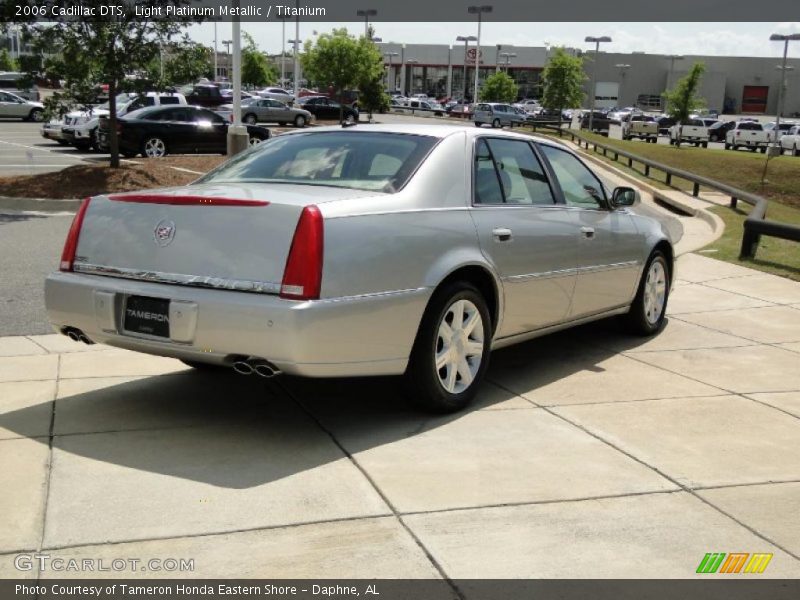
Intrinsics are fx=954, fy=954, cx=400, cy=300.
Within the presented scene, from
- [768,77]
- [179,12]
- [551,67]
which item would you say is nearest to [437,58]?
[768,77]

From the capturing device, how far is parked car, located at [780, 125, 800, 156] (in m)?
51.2

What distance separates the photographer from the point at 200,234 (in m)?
4.73

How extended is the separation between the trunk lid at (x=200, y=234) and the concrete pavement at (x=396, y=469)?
2.75ft

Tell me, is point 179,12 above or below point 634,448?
above

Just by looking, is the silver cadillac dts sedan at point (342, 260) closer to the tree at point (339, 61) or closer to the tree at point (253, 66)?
the tree at point (339, 61)

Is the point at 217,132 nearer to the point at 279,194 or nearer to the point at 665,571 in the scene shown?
the point at 279,194

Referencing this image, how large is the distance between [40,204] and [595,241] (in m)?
11.3

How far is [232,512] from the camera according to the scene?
3904 mm

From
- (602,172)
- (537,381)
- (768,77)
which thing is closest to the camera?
(537,381)

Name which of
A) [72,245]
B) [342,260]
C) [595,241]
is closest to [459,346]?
[342,260]

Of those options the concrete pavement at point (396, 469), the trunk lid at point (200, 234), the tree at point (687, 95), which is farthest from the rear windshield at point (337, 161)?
the tree at point (687, 95)

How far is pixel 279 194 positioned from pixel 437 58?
409 ft
